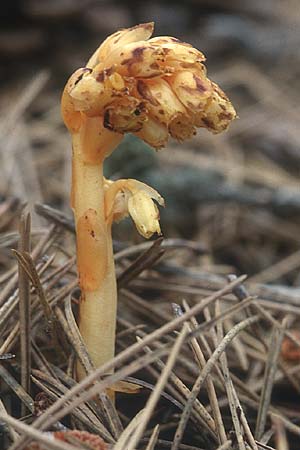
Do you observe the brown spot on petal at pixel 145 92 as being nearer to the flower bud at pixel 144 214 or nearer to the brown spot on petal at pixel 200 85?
the brown spot on petal at pixel 200 85

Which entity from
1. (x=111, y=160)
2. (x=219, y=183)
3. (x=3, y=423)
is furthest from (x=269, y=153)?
(x=3, y=423)

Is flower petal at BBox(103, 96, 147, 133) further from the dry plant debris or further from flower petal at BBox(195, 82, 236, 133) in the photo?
the dry plant debris

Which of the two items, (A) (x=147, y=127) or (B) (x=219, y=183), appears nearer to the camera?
(A) (x=147, y=127)

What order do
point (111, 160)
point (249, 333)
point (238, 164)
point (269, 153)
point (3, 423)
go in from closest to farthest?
1. point (3, 423)
2. point (249, 333)
3. point (111, 160)
4. point (238, 164)
5. point (269, 153)

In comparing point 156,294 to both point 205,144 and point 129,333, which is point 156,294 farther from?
point 205,144

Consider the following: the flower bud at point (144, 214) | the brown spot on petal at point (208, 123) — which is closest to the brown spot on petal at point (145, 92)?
the brown spot on petal at point (208, 123)

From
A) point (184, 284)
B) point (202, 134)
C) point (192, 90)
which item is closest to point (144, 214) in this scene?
point (192, 90)
